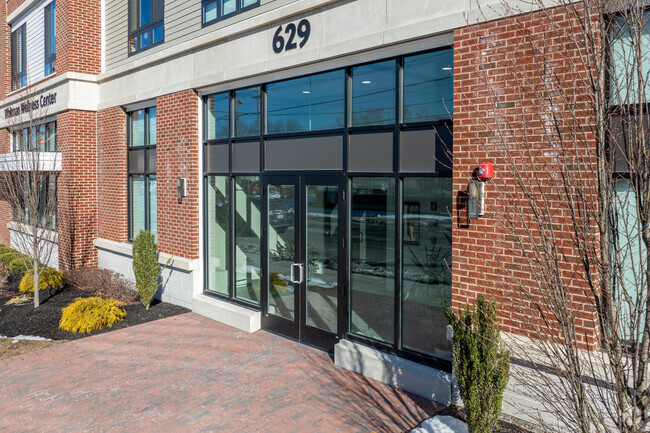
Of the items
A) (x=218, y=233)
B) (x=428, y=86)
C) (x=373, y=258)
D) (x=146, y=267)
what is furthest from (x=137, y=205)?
(x=428, y=86)

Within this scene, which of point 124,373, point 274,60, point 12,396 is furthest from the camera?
point 274,60

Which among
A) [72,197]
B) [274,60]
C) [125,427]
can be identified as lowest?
[125,427]

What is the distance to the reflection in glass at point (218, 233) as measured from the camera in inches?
419

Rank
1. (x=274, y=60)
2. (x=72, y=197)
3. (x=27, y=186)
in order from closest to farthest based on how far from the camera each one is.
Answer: (x=274, y=60) < (x=27, y=186) < (x=72, y=197)

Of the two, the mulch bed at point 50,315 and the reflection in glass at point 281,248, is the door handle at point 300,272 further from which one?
the mulch bed at point 50,315

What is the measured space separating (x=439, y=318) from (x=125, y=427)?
13.4ft

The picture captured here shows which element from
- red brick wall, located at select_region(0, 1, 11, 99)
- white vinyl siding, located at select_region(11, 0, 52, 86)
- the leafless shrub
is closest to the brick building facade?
the leafless shrub

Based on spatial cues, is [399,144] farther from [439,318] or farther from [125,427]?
[125,427]

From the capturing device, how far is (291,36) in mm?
8664

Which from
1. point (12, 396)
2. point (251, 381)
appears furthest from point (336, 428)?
point (12, 396)

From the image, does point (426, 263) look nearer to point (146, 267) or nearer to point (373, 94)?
point (373, 94)

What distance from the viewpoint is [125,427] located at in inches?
235

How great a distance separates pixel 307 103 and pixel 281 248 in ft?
8.50

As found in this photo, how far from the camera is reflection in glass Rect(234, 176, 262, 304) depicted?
9906 mm
